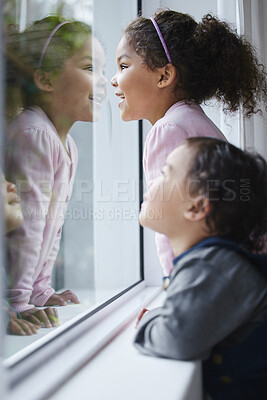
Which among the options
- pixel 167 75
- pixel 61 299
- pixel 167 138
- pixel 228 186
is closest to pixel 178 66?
pixel 167 75

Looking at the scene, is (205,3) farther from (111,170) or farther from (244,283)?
(244,283)

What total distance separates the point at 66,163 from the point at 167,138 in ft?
1.09

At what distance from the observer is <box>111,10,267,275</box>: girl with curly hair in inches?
43.8

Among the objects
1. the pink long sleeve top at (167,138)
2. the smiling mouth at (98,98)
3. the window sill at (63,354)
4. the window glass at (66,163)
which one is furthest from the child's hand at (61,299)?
the smiling mouth at (98,98)

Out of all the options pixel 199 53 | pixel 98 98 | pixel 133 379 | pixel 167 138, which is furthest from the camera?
pixel 98 98

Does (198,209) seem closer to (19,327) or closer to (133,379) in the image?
(133,379)

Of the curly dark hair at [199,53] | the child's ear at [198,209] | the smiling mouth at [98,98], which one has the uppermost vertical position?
the curly dark hair at [199,53]

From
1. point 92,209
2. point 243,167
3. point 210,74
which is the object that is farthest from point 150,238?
point 243,167

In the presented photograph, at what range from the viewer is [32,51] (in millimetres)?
1072

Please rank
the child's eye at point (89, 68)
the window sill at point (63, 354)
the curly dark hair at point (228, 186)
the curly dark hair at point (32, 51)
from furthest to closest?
the child's eye at point (89, 68), the curly dark hair at point (32, 51), the curly dark hair at point (228, 186), the window sill at point (63, 354)

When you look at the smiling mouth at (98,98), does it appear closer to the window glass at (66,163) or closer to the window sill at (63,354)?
the window glass at (66,163)

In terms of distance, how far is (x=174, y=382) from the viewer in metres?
0.64

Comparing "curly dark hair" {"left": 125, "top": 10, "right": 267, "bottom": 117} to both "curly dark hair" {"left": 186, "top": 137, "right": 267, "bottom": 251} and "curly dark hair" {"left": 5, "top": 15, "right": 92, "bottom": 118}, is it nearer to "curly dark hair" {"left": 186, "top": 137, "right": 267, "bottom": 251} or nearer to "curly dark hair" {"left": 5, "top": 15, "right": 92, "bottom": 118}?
"curly dark hair" {"left": 5, "top": 15, "right": 92, "bottom": 118}

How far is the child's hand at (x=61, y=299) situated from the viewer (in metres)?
1.16
